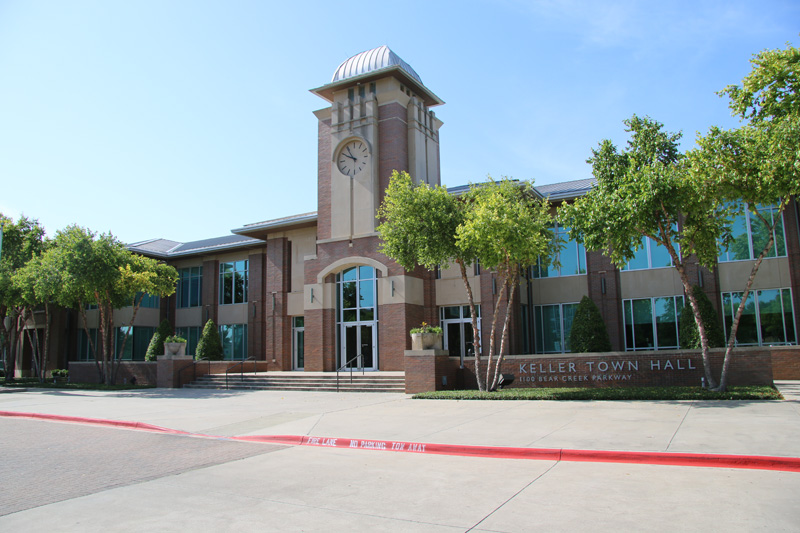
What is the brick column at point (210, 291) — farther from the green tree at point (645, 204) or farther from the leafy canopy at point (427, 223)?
the green tree at point (645, 204)

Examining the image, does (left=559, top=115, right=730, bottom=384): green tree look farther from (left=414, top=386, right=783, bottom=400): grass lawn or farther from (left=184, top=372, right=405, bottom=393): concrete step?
(left=184, top=372, right=405, bottom=393): concrete step

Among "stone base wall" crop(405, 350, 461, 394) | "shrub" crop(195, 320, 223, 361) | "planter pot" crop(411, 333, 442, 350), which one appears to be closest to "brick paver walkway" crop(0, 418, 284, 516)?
"stone base wall" crop(405, 350, 461, 394)

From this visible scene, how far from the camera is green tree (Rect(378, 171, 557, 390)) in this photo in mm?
17156

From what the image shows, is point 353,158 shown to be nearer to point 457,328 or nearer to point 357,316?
point 357,316

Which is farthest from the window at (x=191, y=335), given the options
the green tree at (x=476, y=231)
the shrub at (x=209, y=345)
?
the green tree at (x=476, y=231)

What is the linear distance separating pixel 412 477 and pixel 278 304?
80.2 feet

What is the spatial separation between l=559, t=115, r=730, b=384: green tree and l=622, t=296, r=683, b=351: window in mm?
8462

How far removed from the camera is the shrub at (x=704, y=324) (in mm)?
21891

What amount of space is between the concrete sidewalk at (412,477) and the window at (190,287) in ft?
75.9

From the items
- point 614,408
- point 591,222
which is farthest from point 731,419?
point 591,222

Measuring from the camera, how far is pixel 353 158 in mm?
28406

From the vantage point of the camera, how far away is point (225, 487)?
24.3ft

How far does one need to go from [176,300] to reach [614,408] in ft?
102

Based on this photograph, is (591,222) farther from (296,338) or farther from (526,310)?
(296,338)
